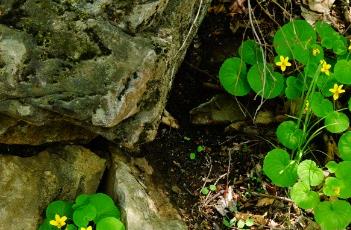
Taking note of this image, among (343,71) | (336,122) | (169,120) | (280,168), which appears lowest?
(169,120)

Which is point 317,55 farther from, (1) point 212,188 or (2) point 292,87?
(1) point 212,188

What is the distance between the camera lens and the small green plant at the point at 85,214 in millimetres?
2709

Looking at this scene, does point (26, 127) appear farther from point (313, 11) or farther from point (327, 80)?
point (313, 11)

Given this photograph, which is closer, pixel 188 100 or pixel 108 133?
pixel 108 133

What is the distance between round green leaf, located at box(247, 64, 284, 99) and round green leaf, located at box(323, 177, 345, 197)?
66 cm

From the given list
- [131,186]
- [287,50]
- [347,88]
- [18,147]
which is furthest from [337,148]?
[18,147]

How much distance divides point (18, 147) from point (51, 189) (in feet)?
1.05

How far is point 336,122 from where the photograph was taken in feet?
10.2

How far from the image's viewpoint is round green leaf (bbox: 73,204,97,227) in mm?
2703

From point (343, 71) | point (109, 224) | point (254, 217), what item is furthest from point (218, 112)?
point (109, 224)

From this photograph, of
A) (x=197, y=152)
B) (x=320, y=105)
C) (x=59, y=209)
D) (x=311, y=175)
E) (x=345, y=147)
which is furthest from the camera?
(x=197, y=152)

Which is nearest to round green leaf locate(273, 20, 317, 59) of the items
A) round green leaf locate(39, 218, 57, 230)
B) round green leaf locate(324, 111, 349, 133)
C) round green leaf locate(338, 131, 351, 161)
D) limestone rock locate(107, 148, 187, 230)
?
round green leaf locate(324, 111, 349, 133)

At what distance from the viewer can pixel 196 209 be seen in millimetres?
3172

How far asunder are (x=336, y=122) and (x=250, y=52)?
0.72 metres
